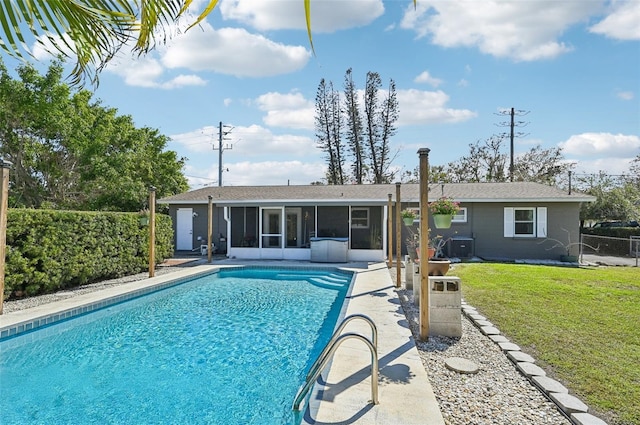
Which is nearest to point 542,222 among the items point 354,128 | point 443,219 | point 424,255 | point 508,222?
point 508,222

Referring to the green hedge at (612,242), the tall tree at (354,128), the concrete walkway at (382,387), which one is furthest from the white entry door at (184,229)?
the green hedge at (612,242)

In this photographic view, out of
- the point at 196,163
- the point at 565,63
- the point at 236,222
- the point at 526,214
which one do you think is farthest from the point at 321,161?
the point at 565,63

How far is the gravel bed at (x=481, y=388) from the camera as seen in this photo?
129 inches

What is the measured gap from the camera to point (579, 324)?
5.92 m

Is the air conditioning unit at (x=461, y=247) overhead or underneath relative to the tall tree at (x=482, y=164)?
underneath

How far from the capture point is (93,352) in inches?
231

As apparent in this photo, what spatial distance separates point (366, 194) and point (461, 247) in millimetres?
5155

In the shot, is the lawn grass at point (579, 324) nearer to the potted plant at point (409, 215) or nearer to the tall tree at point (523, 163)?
the potted plant at point (409, 215)

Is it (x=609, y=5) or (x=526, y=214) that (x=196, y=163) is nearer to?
(x=526, y=214)

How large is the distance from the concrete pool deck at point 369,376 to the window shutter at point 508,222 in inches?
404

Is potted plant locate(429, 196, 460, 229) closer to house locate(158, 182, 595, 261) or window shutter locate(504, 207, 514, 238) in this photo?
house locate(158, 182, 595, 261)

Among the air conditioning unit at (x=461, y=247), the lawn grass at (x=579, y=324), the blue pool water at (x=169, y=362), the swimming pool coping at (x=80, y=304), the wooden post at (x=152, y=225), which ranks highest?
the wooden post at (x=152, y=225)

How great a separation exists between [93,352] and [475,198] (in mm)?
14502

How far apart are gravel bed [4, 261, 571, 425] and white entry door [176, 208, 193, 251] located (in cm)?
1489
